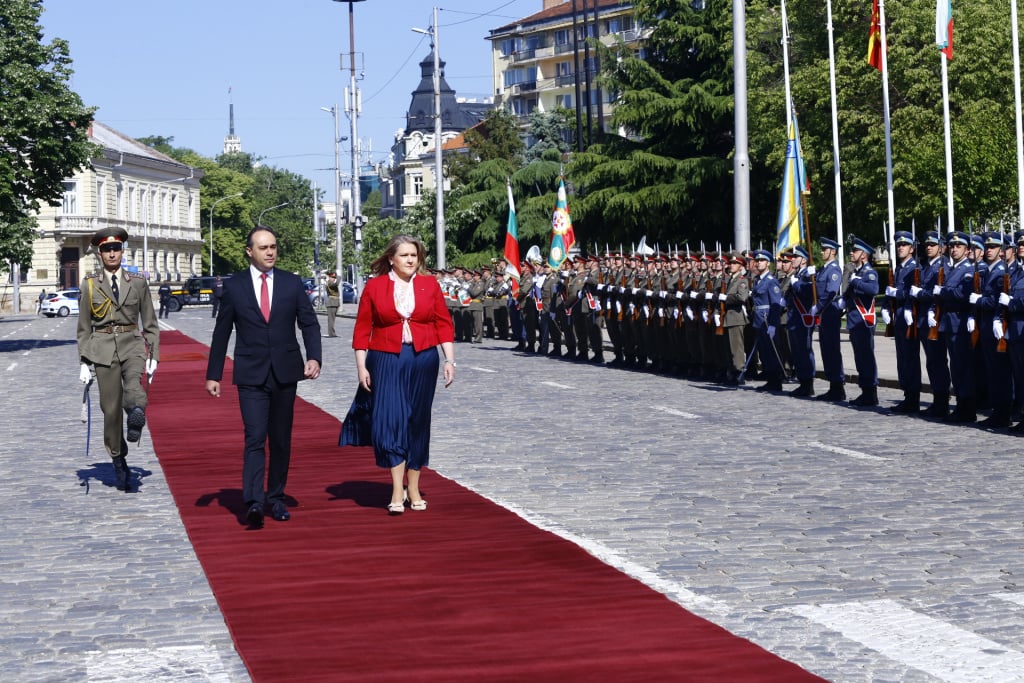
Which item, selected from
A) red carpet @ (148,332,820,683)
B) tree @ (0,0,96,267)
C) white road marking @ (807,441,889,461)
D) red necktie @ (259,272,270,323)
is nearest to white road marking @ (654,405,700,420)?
white road marking @ (807,441,889,461)

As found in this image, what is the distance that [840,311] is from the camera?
63.1ft

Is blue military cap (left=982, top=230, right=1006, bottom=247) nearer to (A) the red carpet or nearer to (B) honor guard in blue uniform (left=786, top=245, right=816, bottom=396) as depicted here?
(B) honor guard in blue uniform (left=786, top=245, right=816, bottom=396)

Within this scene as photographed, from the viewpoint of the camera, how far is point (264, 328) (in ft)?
33.0

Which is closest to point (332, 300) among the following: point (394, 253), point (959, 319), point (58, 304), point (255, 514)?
point (959, 319)

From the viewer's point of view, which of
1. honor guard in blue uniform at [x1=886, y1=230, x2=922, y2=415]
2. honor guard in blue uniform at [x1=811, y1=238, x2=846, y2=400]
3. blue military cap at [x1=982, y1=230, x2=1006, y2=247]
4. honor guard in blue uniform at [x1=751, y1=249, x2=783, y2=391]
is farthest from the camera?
honor guard in blue uniform at [x1=751, y1=249, x2=783, y2=391]

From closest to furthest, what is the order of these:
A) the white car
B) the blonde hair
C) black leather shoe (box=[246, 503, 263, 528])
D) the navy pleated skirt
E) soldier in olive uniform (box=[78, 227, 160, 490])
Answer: black leather shoe (box=[246, 503, 263, 528]), the navy pleated skirt, the blonde hair, soldier in olive uniform (box=[78, 227, 160, 490]), the white car

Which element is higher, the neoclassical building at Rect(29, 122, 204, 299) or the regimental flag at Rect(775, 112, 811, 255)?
the neoclassical building at Rect(29, 122, 204, 299)

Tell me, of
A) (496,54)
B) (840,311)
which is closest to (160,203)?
(496,54)

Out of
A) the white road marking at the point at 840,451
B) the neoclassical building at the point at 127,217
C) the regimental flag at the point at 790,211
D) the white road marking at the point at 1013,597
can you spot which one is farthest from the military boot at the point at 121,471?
the neoclassical building at the point at 127,217

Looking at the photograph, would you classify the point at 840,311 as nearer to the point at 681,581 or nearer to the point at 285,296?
the point at 285,296

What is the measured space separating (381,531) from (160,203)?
112231 mm

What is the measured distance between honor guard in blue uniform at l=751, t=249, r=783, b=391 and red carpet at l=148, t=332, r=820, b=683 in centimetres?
1013

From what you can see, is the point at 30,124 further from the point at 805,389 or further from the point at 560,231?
the point at 805,389

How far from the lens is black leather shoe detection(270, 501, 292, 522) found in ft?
33.7
